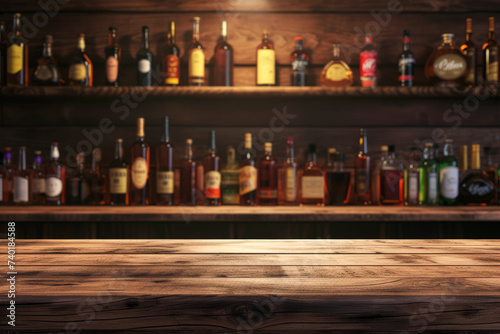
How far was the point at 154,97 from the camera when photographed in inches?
77.8

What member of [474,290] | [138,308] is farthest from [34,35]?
[474,290]

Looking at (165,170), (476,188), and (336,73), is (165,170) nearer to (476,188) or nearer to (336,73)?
(336,73)

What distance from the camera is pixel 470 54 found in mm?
1957

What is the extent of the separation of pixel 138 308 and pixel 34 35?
1.92 meters

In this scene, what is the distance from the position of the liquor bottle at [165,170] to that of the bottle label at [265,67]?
0.44 metres

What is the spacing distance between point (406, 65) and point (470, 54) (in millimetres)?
294

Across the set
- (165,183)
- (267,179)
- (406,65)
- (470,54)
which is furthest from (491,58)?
(165,183)

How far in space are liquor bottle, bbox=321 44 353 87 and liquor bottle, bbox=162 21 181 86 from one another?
64 cm

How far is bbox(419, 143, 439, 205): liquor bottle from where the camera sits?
1.86 meters

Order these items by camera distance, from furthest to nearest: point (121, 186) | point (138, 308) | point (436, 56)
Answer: point (436, 56) < point (121, 186) < point (138, 308)

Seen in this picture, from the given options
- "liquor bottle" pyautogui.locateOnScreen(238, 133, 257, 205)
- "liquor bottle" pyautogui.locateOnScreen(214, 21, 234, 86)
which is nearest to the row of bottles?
"liquor bottle" pyautogui.locateOnScreen(214, 21, 234, 86)

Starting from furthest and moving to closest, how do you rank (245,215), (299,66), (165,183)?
(299,66)
(165,183)
(245,215)

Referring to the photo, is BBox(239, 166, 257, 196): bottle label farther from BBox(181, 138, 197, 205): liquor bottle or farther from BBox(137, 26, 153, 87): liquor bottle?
BBox(137, 26, 153, 87): liquor bottle

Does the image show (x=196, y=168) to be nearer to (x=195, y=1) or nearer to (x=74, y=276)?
(x=195, y=1)
